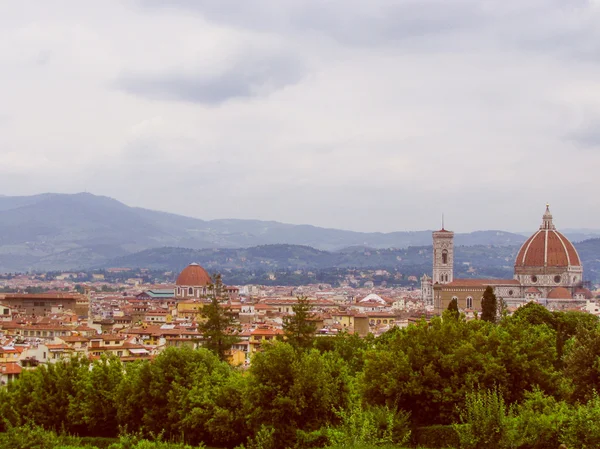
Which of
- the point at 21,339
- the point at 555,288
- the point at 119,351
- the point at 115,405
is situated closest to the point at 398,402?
the point at 115,405

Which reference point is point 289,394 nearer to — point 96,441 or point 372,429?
point 372,429

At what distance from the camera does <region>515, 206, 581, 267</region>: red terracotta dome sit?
130250 mm

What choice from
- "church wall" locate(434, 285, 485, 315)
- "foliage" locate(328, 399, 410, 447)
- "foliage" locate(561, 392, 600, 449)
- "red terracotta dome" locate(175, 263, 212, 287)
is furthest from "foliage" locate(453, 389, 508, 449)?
"red terracotta dome" locate(175, 263, 212, 287)

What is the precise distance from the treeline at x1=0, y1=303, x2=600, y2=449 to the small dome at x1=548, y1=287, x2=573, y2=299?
92097 millimetres

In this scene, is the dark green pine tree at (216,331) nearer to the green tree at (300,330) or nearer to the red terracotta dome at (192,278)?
the green tree at (300,330)

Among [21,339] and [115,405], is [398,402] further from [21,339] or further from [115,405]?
[21,339]

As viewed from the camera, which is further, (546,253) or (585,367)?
(546,253)

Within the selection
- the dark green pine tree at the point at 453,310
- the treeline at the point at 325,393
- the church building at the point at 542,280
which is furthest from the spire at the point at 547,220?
the treeline at the point at 325,393

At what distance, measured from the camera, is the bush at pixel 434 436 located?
27.5 m

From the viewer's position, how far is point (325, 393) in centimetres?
2927

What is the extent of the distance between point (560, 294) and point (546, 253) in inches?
297

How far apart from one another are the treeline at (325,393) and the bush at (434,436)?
28 mm

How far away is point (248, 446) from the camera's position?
27703 mm

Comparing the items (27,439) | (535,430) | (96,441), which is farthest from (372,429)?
(96,441)
